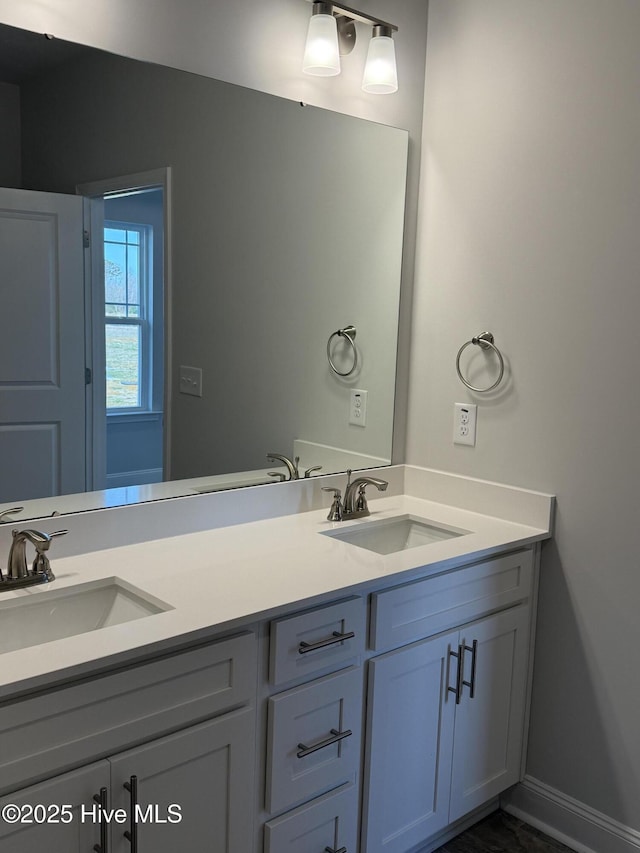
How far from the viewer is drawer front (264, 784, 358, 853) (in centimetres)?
163

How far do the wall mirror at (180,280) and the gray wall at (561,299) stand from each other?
258mm

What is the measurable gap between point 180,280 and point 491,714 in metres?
1.42

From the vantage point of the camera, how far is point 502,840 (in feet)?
7.21

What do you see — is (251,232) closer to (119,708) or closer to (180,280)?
(180,280)

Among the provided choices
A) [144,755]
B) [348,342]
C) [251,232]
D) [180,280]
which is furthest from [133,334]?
[144,755]

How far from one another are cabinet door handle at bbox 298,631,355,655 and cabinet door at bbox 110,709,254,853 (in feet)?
0.54

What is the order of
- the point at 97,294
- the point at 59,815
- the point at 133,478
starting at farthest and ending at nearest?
1. the point at 133,478
2. the point at 97,294
3. the point at 59,815

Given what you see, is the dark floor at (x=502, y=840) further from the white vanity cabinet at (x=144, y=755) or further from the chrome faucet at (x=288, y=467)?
the chrome faucet at (x=288, y=467)

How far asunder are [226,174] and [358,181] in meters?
0.50

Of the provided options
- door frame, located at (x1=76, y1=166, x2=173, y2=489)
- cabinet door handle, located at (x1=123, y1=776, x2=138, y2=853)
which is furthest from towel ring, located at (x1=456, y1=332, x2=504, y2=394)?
cabinet door handle, located at (x1=123, y1=776, x2=138, y2=853)

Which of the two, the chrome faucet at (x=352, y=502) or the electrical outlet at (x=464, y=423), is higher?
the electrical outlet at (x=464, y=423)

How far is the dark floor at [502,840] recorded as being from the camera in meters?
2.15

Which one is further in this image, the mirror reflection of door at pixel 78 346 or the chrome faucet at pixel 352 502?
the chrome faucet at pixel 352 502

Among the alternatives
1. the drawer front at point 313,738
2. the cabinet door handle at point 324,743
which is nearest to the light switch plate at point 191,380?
the drawer front at point 313,738
